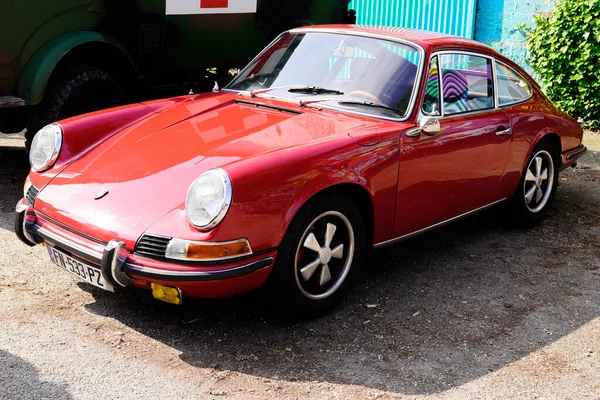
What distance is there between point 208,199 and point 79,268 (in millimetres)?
796

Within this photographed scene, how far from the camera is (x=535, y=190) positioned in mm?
5652

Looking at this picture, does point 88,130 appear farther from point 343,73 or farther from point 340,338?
point 340,338

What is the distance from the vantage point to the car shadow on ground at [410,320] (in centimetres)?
352

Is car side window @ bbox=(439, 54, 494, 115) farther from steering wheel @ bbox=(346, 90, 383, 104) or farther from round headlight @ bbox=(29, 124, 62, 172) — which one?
round headlight @ bbox=(29, 124, 62, 172)

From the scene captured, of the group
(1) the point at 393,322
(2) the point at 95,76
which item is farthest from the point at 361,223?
(2) the point at 95,76

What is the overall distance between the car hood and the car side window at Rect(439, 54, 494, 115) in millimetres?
777

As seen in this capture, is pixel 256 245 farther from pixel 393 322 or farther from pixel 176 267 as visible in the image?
pixel 393 322

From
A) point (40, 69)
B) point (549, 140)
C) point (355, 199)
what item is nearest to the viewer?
point (355, 199)

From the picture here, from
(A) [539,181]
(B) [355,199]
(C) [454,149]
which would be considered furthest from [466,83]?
(B) [355,199]

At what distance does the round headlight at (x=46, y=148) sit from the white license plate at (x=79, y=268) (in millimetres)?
597

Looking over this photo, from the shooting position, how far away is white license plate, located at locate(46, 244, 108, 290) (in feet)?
11.7

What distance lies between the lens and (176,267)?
3.35 meters

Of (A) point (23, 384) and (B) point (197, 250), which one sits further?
(B) point (197, 250)

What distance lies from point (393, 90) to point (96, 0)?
9.96ft
